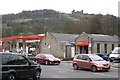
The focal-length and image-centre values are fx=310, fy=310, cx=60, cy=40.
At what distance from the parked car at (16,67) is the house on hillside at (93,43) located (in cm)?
4258

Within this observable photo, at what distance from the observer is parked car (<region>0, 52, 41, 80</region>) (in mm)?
15125

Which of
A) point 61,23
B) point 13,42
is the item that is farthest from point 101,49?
point 61,23

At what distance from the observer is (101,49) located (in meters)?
61.0

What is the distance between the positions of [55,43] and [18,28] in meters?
40.4

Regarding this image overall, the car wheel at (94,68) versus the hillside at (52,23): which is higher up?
the hillside at (52,23)

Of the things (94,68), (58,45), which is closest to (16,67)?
(94,68)

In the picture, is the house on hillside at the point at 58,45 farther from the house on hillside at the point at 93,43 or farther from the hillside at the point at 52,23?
the hillside at the point at 52,23

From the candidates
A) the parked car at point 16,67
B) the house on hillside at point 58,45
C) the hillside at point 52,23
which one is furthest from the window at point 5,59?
the hillside at point 52,23

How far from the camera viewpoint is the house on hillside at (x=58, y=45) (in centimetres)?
6293

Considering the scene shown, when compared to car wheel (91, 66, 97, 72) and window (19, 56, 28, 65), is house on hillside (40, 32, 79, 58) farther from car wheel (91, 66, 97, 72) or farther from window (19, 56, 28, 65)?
window (19, 56, 28, 65)

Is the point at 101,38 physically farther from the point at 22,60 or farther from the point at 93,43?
the point at 22,60

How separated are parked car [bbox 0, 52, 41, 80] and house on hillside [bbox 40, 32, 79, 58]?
45.3 m

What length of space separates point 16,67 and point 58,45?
160ft

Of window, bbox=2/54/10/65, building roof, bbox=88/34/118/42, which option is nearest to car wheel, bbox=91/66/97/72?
window, bbox=2/54/10/65
